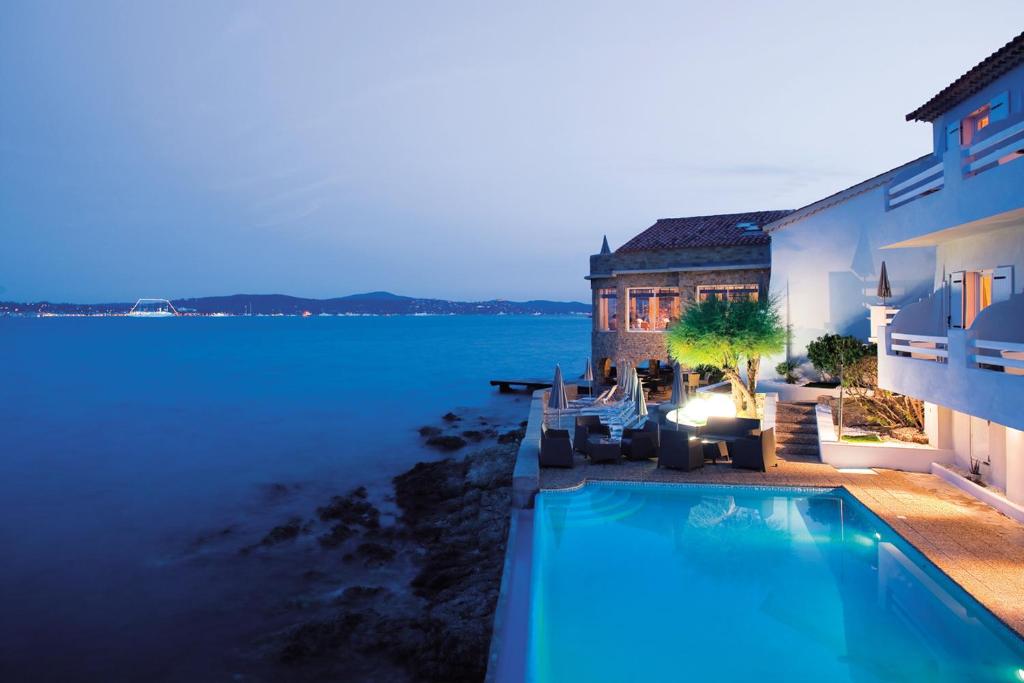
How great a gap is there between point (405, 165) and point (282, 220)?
100.0 ft

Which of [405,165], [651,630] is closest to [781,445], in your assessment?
[651,630]

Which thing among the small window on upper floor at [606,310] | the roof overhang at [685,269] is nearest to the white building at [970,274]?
the roof overhang at [685,269]

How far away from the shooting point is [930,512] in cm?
1012

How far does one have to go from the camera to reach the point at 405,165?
81.8 m

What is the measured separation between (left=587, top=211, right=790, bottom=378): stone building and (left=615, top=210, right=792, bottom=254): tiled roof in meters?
0.03

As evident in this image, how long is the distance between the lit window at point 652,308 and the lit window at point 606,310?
67cm

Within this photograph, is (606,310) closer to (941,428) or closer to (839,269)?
(839,269)

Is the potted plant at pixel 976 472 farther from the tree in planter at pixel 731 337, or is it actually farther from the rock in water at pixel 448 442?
the rock in water at pixel 448 442

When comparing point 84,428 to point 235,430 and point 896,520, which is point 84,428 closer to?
point 235,430

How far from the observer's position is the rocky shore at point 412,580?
9.80 metres

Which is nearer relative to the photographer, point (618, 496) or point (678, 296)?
point (618, 496)

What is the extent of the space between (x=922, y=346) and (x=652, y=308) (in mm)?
13481

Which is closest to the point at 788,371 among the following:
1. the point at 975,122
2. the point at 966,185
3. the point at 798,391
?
the point at 798,391

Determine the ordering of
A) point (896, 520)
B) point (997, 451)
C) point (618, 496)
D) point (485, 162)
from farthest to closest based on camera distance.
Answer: point (485, 162) < point (618, 496) < point (997, 451) < point (896, 520)
